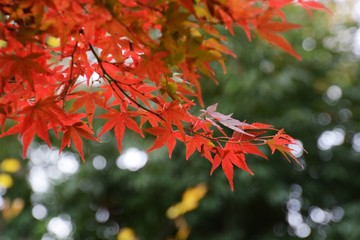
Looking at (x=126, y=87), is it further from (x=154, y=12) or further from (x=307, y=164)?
(x=307, y=164)

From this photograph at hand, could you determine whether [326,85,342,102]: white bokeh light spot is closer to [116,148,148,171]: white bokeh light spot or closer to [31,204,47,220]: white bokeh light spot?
[116,148,148,171]: white bokeh light spot

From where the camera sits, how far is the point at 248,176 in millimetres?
4078

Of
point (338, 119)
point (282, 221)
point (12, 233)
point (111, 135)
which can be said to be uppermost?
point (338, 119)

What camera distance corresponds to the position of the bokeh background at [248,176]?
4.19 metres

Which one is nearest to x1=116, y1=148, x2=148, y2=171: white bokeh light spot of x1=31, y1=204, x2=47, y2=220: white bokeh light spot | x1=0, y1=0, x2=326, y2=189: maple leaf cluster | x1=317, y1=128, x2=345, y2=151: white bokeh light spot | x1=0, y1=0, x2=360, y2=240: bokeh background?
x1=0, y1=0, x2=360, y2=240: bokeh background

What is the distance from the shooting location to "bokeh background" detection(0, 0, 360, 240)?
419 centimetres

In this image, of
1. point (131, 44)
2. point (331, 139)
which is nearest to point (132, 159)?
point (331, 139)

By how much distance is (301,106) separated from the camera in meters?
4.54

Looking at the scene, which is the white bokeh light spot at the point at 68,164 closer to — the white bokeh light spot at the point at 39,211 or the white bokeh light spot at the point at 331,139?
the white bokeh light spot at the point at 39,211

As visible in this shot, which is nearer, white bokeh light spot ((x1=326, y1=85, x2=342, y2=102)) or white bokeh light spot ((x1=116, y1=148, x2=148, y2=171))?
white bokeh light spot ((x1=116, y1=148, x2=148, y2=171))

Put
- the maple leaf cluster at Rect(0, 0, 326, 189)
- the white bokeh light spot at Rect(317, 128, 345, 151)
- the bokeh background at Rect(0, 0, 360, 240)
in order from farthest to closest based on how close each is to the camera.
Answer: the white bokeh light spot at Rect(317, 128, 345, 151)
the bokeh background at Rect(0, 0, 360, 240)
the maple leaf cluster at Rect(0, 0, 326, 189)

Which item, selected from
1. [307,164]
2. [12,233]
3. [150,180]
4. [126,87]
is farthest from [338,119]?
[126,87]

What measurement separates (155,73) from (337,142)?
13.7 feet

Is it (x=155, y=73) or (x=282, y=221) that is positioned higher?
(x=155, y=73)
